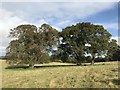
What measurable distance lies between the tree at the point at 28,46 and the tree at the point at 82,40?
19.0 ft

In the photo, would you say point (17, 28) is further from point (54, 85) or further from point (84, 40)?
point (54, 85)

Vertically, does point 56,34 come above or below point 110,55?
above

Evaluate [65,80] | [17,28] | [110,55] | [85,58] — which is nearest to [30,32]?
[17,28]

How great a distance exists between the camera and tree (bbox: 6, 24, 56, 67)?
5269 centimetres

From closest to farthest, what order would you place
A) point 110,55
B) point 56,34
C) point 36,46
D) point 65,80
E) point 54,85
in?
1. point 54,85
2. point 65,80
3. point 36,46
4. point 56,34
5. point 110,55

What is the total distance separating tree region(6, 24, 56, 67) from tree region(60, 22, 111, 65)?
19.0 feet

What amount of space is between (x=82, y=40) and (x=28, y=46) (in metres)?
14.3

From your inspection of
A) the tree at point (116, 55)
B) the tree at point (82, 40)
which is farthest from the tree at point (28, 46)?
the tree at point (116, 55)

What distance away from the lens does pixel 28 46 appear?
53.3 metres

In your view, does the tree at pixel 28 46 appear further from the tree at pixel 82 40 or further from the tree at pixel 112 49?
the tree at pixel 112 49

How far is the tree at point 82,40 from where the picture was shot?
58250 mm

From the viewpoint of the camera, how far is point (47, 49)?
2211 inches

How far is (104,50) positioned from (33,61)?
60.3 ft

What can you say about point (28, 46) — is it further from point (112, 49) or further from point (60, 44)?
point (112, 49)
